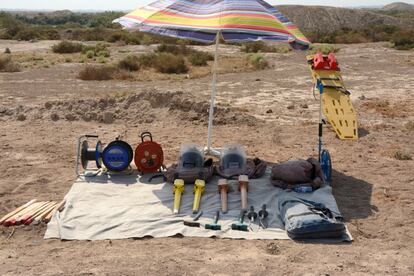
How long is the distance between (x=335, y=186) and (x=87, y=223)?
344cm

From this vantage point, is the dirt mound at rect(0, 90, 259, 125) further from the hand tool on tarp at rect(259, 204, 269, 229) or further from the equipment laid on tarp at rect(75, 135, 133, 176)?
the hand tool on tarp at rect(259, 204, 269, 229)

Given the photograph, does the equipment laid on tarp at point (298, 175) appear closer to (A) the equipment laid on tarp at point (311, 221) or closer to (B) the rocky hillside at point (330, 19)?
(A) the equipment laid on tarp at point (311, 221)

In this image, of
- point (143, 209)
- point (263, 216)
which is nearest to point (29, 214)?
point (143, 209)

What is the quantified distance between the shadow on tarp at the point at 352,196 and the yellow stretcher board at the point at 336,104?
2.27 feet

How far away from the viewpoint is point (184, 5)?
7164mm

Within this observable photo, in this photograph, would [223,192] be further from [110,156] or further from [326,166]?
[110,156]

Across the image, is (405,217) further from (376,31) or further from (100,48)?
(376,31)

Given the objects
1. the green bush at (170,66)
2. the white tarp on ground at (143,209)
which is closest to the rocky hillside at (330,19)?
the green bush at (170,66)

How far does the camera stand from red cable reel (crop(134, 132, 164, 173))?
712 cm

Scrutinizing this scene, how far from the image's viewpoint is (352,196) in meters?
6.65

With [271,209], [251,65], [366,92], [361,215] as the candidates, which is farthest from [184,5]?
[251,65]

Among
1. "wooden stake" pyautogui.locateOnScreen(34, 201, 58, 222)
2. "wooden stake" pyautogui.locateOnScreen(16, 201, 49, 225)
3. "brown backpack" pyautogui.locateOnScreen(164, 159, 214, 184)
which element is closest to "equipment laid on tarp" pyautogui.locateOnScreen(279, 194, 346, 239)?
"brown backpack" pyautogui.locateOnScreen(164, 159, 214, 184)

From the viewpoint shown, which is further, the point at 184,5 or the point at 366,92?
the point at 366,92

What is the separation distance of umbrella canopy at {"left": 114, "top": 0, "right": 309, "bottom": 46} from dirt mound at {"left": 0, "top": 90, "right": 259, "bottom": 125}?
3.49 meters
